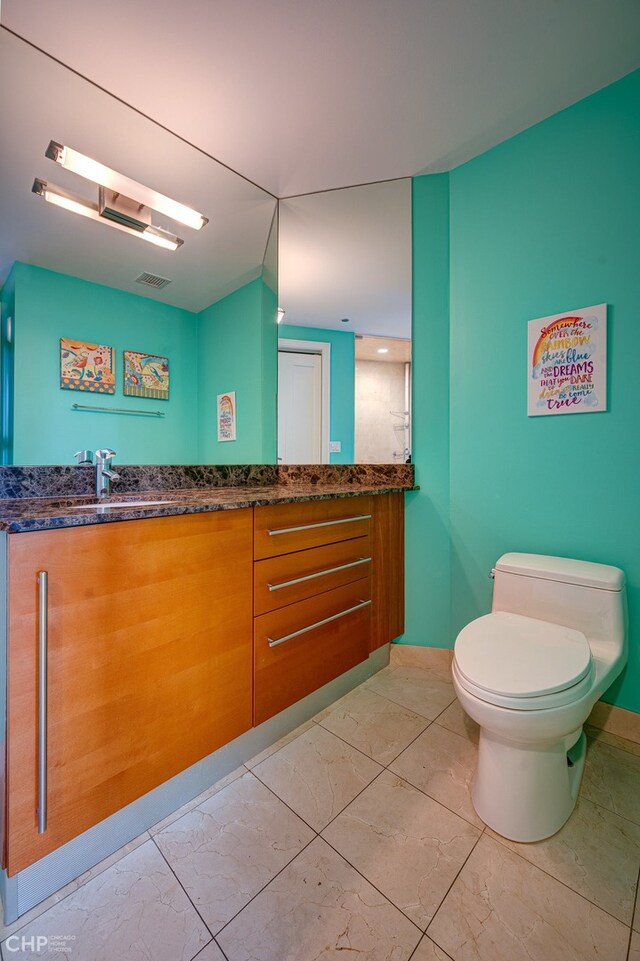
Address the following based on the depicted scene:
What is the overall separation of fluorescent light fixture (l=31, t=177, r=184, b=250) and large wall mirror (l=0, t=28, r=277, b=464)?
0.06 ft

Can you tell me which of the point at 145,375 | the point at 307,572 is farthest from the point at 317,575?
the point at 145,375

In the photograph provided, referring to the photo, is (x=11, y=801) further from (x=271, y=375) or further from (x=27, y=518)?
(x=271, y=375)

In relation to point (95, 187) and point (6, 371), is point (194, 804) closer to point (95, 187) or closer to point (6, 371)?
point (6, 371)

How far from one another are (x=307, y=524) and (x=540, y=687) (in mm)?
826

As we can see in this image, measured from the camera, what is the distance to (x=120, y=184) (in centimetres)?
142

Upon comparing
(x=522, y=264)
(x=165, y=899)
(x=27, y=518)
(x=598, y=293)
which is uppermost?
(x=522, y=264)

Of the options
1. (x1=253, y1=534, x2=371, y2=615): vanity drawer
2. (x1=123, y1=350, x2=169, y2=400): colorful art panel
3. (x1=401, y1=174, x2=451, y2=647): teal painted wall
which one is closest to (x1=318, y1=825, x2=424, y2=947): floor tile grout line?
(x1=253, y1=534, x2=371, y2=615): vanity drawer

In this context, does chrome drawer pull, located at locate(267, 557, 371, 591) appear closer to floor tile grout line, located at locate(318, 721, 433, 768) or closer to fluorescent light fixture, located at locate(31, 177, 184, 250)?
floor tile grout line, located at locate(318, 721, 433, 768)

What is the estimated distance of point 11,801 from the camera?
0.77 metres

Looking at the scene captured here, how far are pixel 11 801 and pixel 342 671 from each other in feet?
Result: 3.59

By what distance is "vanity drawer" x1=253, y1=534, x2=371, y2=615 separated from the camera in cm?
123

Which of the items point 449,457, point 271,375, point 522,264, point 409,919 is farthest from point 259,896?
point 522,264

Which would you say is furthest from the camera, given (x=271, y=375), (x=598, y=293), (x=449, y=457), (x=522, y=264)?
(x=271, y=375)

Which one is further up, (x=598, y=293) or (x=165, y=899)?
(x=598, y=293)
